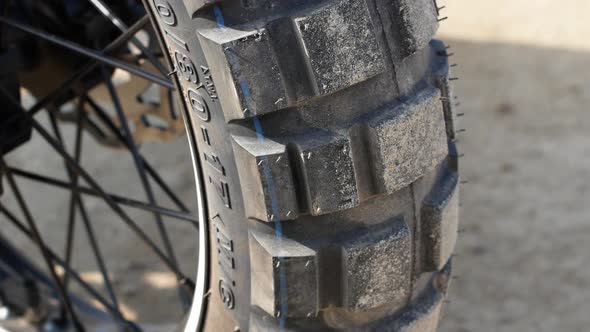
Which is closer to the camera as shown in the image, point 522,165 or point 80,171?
point 80,171

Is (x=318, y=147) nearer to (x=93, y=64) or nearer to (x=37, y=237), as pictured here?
(x=93, y=64)

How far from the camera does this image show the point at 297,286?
1307mm

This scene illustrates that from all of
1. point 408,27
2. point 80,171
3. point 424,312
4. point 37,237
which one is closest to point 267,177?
point 408,27

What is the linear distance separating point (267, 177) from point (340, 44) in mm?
209

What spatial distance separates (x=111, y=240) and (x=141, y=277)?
0.26m

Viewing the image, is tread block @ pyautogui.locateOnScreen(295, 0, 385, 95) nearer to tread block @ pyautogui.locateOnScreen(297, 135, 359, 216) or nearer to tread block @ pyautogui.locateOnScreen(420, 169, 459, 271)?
tread block @ pyautogui.locateOnScreen(297, 135, 359, 216)

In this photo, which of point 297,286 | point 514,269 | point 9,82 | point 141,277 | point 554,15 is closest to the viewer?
point 297,286

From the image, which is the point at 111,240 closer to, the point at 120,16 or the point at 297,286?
the point at 120,16

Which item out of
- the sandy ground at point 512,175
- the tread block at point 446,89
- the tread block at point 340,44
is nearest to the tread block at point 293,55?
the tread block at point 340,44

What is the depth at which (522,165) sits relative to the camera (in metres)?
3.02

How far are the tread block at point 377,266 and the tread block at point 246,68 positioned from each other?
25 cm

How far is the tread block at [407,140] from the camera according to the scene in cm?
122

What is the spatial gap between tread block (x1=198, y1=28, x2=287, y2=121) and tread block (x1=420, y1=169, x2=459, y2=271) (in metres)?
0.34

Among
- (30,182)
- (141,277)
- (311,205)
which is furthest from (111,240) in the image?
(311,205)
